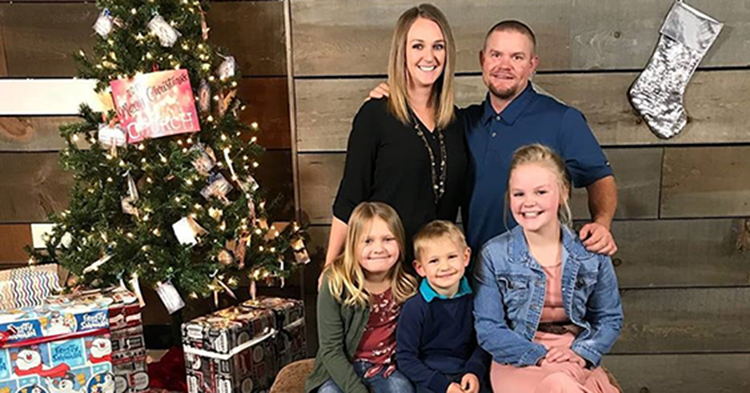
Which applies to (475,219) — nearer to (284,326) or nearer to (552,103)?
(552,103)

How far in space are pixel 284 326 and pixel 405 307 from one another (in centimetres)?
66

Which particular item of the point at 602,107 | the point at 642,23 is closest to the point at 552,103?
the point at 602,107

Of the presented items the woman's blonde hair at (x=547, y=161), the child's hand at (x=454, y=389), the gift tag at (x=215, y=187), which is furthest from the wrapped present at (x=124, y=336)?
the woman's blonde hair at (x=547, y=161)

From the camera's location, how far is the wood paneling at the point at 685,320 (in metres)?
2.39

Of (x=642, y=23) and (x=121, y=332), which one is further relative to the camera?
(x=642, y=23)

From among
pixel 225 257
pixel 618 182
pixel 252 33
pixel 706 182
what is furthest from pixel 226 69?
pixel 706 182

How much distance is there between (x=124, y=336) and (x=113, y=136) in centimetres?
69

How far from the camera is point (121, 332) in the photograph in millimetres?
1892

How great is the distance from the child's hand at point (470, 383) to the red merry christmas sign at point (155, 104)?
4.09 ft

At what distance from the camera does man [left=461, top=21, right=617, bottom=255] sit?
66.6 inches

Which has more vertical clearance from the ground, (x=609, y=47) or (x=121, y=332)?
(x=609, y=47)

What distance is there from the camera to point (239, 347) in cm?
193

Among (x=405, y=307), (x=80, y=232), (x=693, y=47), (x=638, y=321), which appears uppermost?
(x=693, y=47)

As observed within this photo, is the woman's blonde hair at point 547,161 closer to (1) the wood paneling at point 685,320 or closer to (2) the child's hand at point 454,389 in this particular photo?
(2) the child's hand at point 454,389
